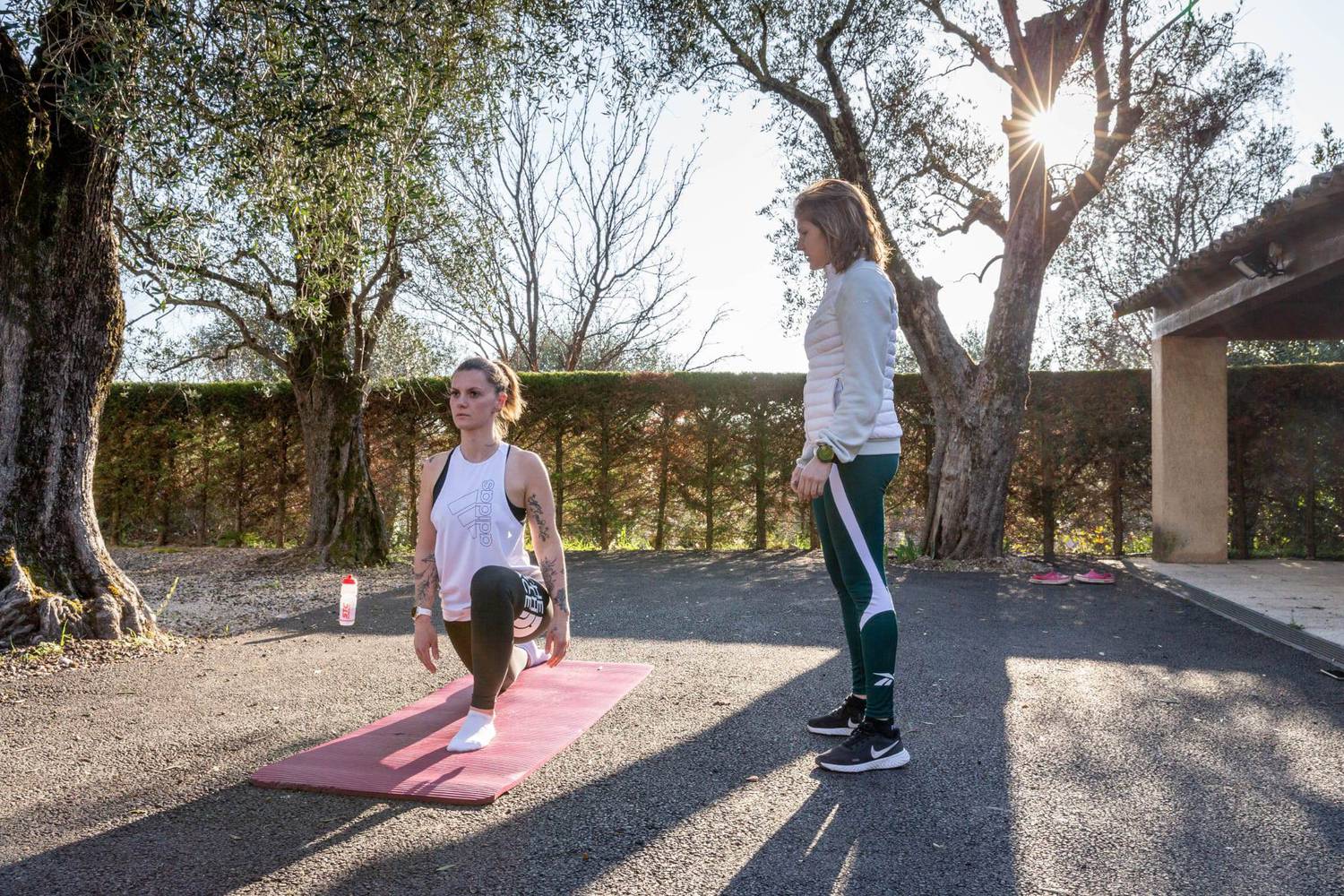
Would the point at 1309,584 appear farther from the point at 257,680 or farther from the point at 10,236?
the point at 10,236

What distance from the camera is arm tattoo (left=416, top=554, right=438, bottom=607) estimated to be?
346 cm

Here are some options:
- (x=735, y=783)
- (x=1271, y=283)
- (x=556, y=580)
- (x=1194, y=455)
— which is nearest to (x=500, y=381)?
(x=556, y=580)

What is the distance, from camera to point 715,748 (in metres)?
3.31

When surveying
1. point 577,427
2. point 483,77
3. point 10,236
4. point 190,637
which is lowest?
point 190,637

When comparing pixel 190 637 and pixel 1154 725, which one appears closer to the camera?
pixel 1154 725

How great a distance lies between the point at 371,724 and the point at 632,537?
25.1ft

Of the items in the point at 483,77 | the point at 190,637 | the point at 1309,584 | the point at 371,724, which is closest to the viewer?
the point at 371,724

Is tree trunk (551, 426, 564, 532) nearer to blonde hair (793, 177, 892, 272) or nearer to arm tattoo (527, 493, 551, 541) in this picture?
arm tattoo (527, 493, 551, 541)

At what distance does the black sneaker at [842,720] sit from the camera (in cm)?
345

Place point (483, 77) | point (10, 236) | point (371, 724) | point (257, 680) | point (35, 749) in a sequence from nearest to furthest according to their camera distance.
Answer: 1. point (35, 749)
2. point (371, 724)
3. point (257, 680)
4. point (10, 236)
5. point (483, 77)

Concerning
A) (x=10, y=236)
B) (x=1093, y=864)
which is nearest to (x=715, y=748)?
(x=1093, y=864)

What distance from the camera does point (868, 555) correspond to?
3.02 m

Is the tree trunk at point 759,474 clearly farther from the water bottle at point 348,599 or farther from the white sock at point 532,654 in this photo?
the white sock at point 532,654

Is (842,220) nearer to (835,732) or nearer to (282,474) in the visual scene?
(835,732)
